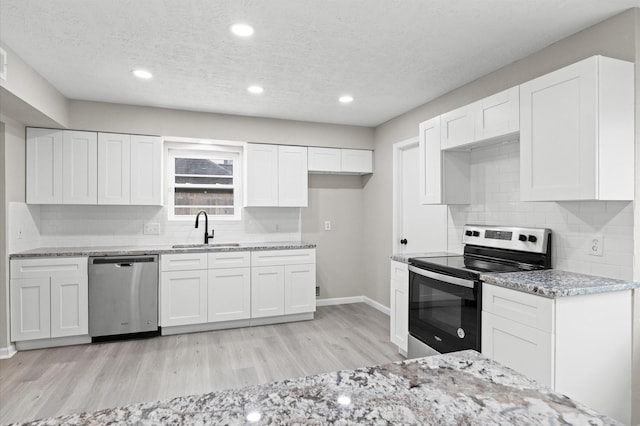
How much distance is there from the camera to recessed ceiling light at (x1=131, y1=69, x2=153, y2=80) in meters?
3.07

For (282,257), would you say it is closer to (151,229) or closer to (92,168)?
(151,229)

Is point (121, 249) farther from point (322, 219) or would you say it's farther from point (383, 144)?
point (383, 144)

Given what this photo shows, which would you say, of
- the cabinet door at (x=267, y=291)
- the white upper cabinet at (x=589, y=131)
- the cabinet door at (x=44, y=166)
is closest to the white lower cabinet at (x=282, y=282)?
the cabinet door at (x=267, y=291)

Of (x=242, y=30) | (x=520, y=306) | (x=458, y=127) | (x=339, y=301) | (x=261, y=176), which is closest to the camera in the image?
(x=520, y=306)

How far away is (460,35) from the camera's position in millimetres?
2463

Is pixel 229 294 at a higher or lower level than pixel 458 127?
lower

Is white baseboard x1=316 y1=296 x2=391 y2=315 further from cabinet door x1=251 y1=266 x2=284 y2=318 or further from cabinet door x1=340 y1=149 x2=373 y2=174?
cabinet door x1=340 y1=149 x2=373 y2=174

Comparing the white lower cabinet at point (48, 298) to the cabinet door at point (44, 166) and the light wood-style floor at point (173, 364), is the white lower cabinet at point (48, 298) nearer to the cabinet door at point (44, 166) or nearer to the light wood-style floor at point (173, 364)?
the light wood-style floor at point (173, 364)

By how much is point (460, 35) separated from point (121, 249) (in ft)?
12.2

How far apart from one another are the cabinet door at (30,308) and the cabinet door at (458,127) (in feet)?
13.1

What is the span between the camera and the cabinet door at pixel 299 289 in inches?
167

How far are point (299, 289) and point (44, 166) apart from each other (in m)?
3.03

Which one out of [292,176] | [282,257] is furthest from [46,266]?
[292,176]

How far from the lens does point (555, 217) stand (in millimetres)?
2527
